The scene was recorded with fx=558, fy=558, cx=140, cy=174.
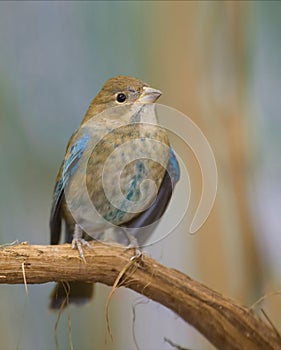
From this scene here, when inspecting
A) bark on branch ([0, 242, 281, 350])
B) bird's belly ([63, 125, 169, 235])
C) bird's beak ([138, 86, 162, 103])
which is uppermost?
bird's beak ([138, 86, 162, 103])

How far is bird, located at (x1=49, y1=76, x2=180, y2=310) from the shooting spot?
1.52 meters

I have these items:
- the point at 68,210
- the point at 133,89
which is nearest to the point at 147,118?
the point at 133,89

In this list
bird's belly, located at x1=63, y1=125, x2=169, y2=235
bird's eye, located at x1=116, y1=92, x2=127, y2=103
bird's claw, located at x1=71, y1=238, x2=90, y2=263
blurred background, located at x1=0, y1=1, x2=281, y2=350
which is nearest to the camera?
bird's claw, located at x1=71, y1=238, x2=90, y2=263

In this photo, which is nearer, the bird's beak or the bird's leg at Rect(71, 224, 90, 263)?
the bird's leg at Rect(71, 224, 90, 263)

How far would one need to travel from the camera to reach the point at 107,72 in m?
2.04

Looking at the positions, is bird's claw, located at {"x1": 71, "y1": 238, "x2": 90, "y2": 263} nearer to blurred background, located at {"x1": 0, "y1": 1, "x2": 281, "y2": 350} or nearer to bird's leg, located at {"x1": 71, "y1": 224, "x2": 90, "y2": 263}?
bird's leg, located at {"x1": 71, "y1": 224, "x2": 90, "y2": 263}

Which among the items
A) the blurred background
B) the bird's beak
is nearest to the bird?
the bird's beak

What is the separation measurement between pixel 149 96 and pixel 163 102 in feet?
1.56

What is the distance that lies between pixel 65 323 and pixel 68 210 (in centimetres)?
44

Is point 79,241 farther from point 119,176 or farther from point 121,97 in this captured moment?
point 121,97

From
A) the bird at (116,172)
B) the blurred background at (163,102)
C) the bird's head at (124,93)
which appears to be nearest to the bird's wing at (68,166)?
the bird at (116,172)

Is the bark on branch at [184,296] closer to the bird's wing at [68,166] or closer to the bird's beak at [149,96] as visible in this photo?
the bird's wing at [68,166]

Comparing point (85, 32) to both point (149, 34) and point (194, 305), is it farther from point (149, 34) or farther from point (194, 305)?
point (194, 305)

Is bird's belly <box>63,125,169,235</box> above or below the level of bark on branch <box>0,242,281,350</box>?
above
